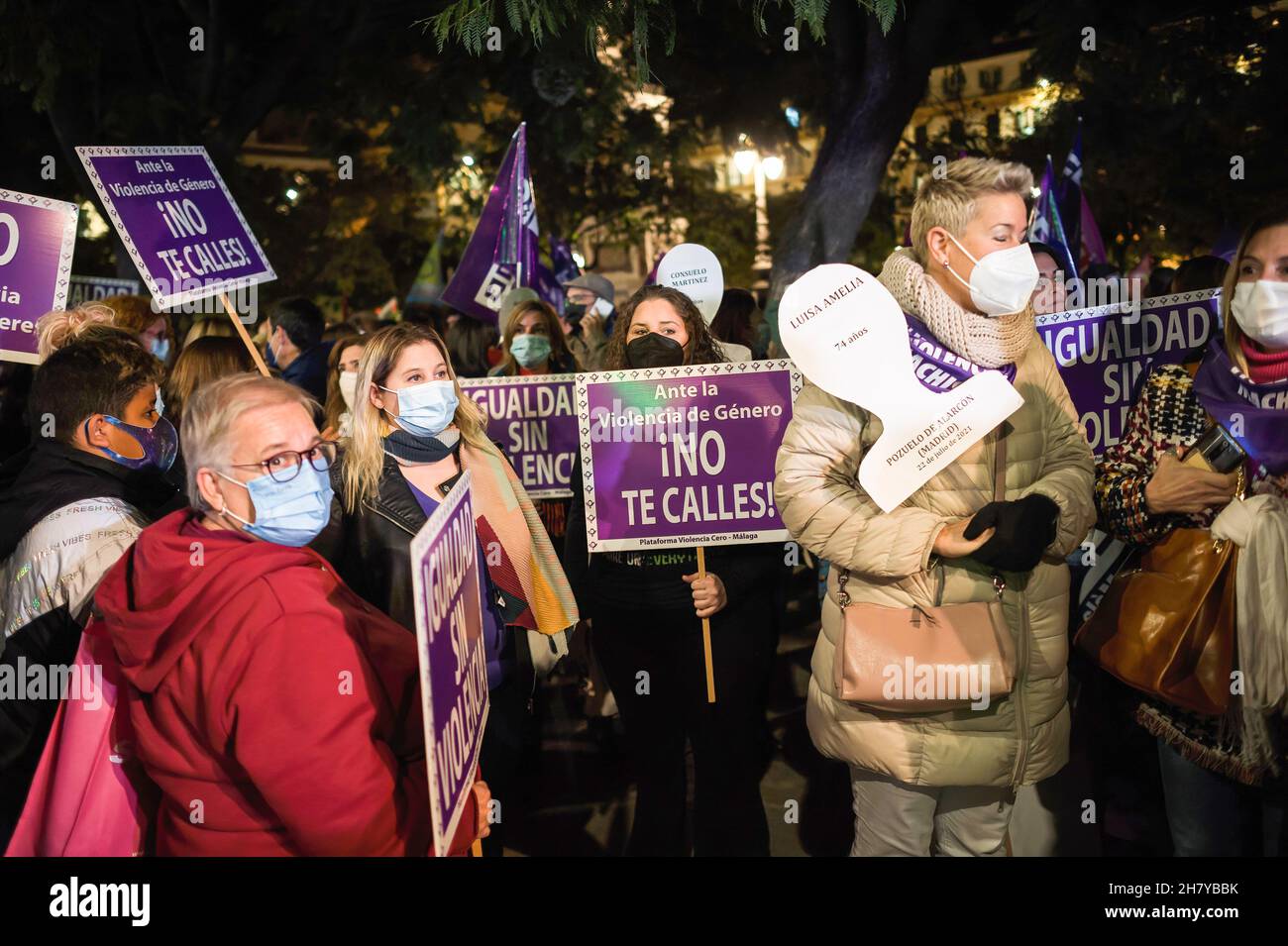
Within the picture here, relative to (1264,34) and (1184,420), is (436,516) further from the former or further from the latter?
(1264,34)

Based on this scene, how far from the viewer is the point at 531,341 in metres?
6.38

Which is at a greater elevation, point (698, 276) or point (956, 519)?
point (698, 276)

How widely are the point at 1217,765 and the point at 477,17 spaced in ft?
11.0

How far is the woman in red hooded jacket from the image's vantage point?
2.33 metres

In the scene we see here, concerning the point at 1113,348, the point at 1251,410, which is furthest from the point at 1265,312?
the point at 1113,348

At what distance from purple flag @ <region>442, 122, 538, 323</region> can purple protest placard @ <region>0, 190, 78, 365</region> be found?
3.28 metres

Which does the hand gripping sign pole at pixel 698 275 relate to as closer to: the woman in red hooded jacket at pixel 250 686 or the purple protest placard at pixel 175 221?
the purple protest placard at pixel 175 221

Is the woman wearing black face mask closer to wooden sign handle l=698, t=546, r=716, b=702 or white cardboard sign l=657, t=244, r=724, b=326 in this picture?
wooden sign handle l=698, t=546, r=716, b=702

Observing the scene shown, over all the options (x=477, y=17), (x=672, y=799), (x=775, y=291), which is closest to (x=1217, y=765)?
(x=672, y=799)

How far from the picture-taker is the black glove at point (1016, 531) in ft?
9.32

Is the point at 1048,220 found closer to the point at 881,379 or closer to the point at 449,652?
the point at 881,379

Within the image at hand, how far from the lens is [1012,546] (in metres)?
2.83

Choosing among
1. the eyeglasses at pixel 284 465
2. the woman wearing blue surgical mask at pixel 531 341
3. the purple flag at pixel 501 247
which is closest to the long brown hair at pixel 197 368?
the woman wearing blue surgical mask at pixel 531 341

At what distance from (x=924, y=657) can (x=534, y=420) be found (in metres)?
2.90
